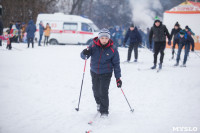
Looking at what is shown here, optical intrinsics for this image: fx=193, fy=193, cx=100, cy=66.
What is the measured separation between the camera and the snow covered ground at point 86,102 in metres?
3.59

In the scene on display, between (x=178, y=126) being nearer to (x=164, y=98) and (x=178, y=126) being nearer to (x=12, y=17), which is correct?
(x=164, y=98)

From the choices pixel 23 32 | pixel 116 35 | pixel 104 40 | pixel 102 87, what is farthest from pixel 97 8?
pixel 102 87

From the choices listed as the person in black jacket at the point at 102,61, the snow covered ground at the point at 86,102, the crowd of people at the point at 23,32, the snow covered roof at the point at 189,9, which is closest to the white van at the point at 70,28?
the crowd of people at the point at 23,32

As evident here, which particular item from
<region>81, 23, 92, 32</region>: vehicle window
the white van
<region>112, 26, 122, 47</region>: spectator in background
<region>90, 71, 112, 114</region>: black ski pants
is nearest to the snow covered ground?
<region>90, 71, 112, 114</region>: black ski pants

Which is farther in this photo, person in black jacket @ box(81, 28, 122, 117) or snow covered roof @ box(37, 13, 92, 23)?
snow covered roof @ box(37, 13, 92, 23)

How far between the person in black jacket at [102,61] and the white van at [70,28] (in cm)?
1256

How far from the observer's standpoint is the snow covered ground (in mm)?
3588

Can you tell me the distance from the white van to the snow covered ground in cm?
931

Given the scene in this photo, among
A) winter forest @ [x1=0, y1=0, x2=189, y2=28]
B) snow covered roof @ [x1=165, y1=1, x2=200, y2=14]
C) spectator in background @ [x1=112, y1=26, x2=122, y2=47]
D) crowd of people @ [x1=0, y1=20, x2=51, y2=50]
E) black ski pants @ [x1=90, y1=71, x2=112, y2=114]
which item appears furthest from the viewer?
winter forest @ [x1=0, y1=0, x2=189, y2=28]

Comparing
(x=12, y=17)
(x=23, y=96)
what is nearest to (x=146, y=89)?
(x=23, y=96)

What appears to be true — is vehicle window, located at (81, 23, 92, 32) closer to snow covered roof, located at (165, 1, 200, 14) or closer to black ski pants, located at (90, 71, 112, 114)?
snow covered roof, located at (165, 1, 200, 14)

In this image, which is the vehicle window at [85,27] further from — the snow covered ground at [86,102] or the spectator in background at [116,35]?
the snow covered ground at [86,102]

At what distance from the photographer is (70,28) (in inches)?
637

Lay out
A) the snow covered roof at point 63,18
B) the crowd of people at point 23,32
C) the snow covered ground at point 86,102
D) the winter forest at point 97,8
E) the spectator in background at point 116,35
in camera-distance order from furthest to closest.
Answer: the winter forest at point 97,8 → the snow covered roof at point 63,18 → the spectator in background at point 116,35 → the crowd of people at point 23,32 → the snow covered ground at point 86,102
